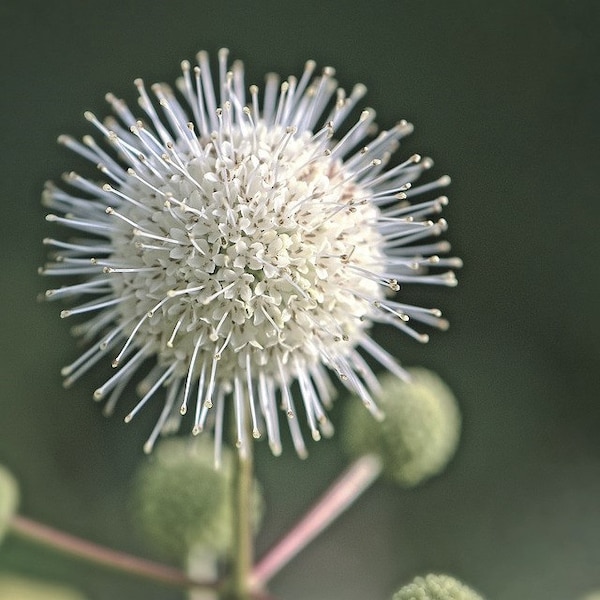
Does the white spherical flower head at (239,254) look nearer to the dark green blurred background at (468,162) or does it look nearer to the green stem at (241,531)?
the green stem at (241,531)

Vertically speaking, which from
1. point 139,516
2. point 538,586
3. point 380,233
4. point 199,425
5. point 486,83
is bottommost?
point 538,586

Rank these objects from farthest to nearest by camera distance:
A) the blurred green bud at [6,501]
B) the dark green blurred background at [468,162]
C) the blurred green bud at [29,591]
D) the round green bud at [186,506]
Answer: the dark green blurred background at [468,162] → the blurred green bud at [29,591] → the round green bud at [186,506] → the blurred green bud at [6,501]

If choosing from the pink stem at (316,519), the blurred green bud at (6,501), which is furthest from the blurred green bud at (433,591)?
the blurred green bud at (6,501)

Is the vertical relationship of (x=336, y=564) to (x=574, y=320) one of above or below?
below

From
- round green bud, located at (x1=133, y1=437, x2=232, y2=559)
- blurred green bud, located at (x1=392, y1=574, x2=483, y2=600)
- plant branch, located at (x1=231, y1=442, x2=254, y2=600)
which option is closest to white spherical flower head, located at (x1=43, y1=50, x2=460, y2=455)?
plant branch, located at (x1=231, y1=442, x2=254, y2=600)

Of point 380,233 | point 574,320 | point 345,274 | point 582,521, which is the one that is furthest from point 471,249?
point 345,274

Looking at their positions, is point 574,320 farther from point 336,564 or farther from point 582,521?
point 336,564
